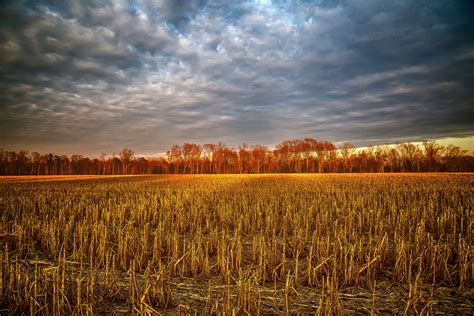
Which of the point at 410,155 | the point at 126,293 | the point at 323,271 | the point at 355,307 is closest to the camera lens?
the point at 355,307

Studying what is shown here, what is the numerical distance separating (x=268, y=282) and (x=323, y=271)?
3.30 feet

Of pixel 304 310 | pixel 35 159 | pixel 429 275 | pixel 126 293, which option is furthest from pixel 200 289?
pixel 35 159

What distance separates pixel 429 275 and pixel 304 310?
2.42 meters

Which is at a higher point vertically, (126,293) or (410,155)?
(410,155)

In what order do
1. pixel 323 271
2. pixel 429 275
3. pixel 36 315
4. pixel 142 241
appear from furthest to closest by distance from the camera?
pixel 142 241 < pixel 323 271 < pixel 429 275 < pixel 36 315

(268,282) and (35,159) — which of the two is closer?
(268,282)

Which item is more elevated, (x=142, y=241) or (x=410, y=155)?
(x=410, y=155)

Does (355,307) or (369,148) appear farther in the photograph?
(369,148)

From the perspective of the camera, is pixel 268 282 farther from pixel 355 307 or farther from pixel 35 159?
pixel 35 159

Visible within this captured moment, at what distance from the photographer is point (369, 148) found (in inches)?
4144

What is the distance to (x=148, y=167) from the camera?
356 ft

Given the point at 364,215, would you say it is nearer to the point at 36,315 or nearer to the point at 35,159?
the point at 36,315

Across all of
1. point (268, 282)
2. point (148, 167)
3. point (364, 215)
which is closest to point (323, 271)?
point (268, 282)

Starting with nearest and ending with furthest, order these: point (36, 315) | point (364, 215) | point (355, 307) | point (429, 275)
A: point (36, 315)
point (355, 307)
point (429, 275)
point (364, 215)
